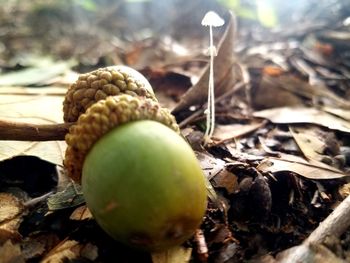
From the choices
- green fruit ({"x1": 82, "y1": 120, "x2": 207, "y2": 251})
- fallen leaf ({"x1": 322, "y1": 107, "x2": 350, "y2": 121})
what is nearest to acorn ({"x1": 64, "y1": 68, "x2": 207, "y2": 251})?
green fruit ({"x1": 82, "y1": 120, "x2": 207, "y2": 251})

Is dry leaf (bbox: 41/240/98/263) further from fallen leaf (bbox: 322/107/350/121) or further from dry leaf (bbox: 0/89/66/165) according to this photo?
fallen leaf (bbox: 322/107/350/121)

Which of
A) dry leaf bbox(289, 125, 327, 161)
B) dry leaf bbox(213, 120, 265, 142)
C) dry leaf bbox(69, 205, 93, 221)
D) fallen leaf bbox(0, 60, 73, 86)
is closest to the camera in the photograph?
dry leaf bbox(69, 205, 93, 221)

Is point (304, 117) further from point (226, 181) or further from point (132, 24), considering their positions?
point (132, 24)

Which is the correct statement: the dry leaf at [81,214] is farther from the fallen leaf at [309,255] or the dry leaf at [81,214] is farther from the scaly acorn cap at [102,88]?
the fallen leaf at [309,255]

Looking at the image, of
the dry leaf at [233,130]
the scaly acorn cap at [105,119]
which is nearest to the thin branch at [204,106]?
the dry leaf at [233,130]

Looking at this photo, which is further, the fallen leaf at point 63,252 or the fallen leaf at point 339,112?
the fallen leaf at point 339,112

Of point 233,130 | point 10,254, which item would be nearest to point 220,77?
point 233,130

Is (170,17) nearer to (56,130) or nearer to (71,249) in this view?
(56,130)
